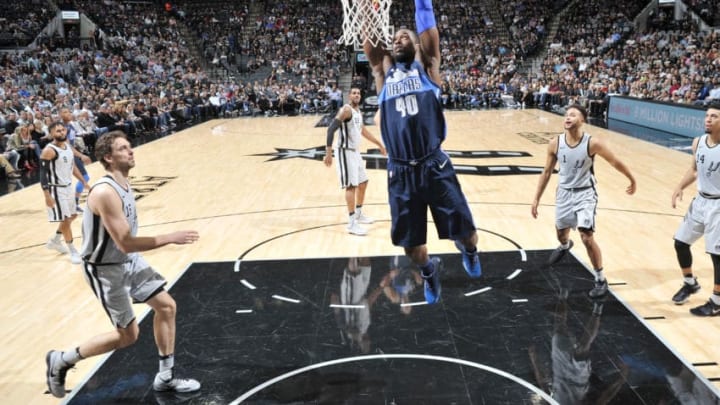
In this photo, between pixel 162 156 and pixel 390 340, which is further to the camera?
pixel 162 156

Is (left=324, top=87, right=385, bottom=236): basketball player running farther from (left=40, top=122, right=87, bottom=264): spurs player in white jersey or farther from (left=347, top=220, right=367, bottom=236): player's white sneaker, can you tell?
(left=40, top=122, right=87, bottom=264): spurs player in white jersey

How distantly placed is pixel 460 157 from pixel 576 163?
7.72 metres

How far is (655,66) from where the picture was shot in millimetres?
21000

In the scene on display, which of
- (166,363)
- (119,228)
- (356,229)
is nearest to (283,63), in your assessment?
(356,229)

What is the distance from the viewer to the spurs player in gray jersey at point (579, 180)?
523 cm

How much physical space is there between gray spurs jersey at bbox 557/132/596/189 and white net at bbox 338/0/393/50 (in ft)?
6.10

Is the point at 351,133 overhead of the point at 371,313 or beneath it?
overhead

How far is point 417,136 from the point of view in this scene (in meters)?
3.92

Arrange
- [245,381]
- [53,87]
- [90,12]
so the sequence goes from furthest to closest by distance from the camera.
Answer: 1. [90,12]
2. [53,87]
3. [245,381]

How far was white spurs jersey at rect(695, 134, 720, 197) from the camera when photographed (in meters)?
4.88

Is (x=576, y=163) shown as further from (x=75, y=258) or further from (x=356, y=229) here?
(x=75, y=258)

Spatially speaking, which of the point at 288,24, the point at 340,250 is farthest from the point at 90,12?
the point at 340,250

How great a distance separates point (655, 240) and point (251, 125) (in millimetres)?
15467

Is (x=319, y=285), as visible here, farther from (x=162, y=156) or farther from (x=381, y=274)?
(x=162, y=156)
